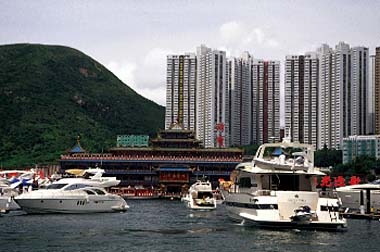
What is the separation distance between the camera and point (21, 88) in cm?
15675

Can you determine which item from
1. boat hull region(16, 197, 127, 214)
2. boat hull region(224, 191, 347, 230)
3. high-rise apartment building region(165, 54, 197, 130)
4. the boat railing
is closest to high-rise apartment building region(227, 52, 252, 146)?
high-rise apartment building region(165, 54, 197, 130)

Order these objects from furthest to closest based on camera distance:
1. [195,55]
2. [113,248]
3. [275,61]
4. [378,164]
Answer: [275,61]
[195,55]
[378,164]
[113,248]

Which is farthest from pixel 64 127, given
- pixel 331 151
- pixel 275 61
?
pixel 331 151

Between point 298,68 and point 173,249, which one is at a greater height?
point 298,68

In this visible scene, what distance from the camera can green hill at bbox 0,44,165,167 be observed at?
132 metres

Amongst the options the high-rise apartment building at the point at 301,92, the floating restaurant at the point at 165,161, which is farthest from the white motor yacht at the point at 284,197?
the high-rise apartment building at the point at 301,92

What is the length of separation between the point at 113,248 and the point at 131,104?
475ft

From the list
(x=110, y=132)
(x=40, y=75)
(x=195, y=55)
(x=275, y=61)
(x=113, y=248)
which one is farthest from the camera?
(x=40, y=75)

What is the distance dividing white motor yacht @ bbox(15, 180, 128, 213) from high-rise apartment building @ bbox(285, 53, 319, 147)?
74265 mm

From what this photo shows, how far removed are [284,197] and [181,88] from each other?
280ft

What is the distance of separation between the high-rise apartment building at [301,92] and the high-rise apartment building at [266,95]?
242 inches

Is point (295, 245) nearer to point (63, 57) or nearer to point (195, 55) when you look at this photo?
point (195, 55)

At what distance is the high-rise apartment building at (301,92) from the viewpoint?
412 ft

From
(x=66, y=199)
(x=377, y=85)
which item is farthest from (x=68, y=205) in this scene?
(x=377, y=85)
